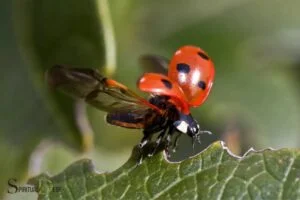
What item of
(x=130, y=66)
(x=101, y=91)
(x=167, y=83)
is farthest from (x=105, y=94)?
(x=130, y=66)

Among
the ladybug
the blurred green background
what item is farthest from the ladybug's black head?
the blurred green background

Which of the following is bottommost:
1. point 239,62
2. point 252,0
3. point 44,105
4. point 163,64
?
point 163,64

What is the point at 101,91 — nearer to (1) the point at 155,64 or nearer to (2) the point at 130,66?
(1) the point at 155,64

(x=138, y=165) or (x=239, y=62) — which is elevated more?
(x=239, y=62)

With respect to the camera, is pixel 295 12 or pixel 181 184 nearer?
pixel 181 184

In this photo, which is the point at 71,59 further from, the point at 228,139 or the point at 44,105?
the point at 228,139

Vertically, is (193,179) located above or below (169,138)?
below

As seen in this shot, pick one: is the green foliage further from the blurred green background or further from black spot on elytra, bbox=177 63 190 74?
black spot on elytra, bbox=177 63 190 74

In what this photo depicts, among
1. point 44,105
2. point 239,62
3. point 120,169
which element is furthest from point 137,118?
point 239,62
